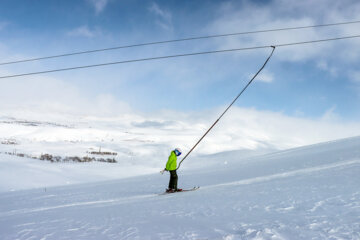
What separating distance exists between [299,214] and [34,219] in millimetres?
4661

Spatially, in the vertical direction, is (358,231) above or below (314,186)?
below

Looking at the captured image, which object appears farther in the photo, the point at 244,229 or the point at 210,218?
Answer: the point at 210,218

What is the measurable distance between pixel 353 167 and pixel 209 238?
5.53m

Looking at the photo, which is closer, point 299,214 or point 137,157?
point 299,214

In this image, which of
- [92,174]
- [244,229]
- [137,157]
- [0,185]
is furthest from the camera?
[137,157]

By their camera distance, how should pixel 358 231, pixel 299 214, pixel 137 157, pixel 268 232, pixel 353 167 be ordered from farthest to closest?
pixel 137 157
pixel 353 167
pixel 299 214
pixel 268 232
pixel 358 231

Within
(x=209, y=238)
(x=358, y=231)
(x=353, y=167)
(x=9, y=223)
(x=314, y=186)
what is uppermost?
(x=353, y=167)

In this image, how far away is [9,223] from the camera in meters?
5.66

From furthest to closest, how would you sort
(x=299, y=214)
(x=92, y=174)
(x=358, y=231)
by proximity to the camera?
(x=92, y=174)
(x=299, y=214)
(x=358, y=231)

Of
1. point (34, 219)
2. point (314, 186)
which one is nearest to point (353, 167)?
point (314, 186)

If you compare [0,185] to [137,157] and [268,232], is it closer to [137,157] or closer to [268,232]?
[137,157]

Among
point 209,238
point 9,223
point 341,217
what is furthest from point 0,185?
point 341,217

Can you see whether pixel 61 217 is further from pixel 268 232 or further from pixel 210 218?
pixel 268 232

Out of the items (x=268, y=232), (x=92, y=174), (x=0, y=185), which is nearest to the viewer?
(x=268, y=232)
